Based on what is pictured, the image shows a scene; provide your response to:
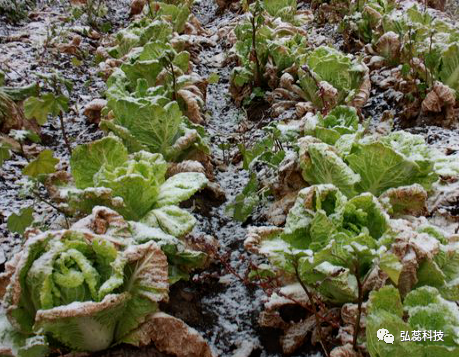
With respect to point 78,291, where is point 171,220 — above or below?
below

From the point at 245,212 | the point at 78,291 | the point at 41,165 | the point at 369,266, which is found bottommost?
the point at 245,212

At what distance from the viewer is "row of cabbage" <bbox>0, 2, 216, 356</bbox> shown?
1524 millimetres

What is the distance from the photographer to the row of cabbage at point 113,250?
5.00 ft

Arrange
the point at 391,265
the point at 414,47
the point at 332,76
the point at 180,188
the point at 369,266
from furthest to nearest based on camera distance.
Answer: the point at 414,47
the point at 332,76
the point at 180,188
the point at 369,266
the point at 391,265

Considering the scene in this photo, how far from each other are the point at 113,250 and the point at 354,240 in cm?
78

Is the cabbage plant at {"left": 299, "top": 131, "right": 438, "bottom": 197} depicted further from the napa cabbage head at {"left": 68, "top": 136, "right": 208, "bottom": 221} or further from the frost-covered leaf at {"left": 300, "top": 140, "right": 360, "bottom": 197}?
the napa cabbage head at {"left": 68, "top": 136, "right": 208, "bottom": 221}

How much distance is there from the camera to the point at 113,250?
159cm

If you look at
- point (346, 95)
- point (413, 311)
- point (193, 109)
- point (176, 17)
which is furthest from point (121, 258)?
point (176, 17)

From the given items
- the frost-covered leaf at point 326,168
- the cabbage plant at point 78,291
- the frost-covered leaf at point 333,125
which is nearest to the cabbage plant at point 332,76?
the frost-covered leaf at point 333,125

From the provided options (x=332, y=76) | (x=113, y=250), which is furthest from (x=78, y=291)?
(x=332, y=76)

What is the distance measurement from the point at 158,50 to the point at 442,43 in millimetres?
1940

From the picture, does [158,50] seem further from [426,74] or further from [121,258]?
[121,258]

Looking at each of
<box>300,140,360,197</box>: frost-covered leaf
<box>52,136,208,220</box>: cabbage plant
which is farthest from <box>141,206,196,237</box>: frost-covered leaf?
<box>300,140,360,197</box>: frost-covered leaf

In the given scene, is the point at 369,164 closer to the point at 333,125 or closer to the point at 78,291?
the point at 333,125
